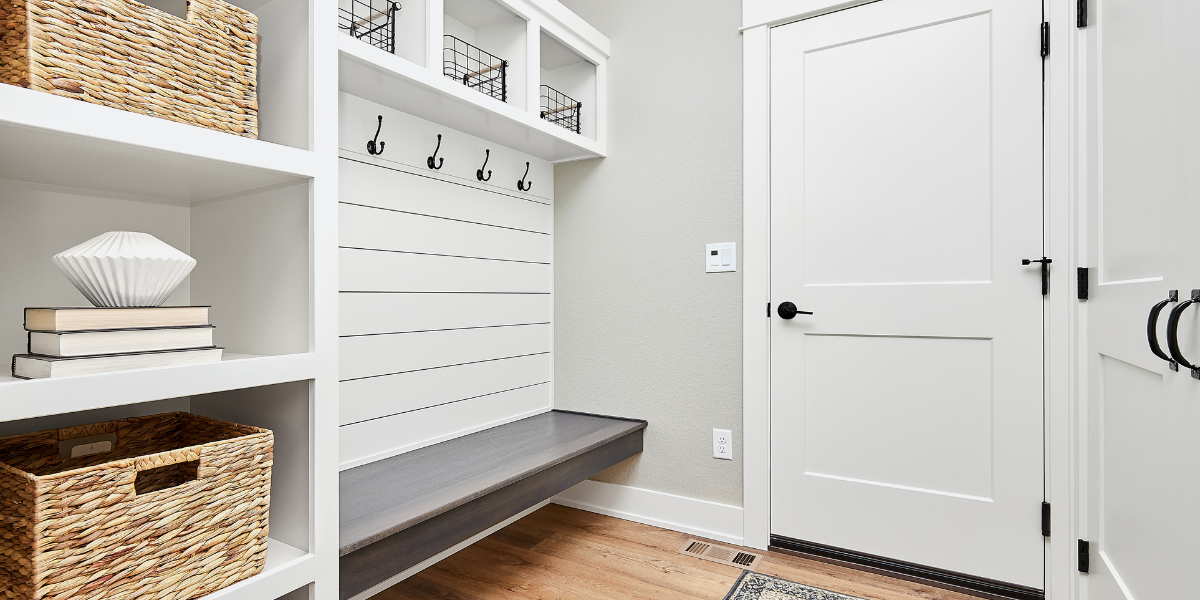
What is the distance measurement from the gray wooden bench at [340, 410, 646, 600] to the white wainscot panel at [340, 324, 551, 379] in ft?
0.90

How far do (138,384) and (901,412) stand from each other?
77.1 inches

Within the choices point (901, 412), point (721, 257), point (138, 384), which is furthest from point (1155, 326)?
point (138, 384)

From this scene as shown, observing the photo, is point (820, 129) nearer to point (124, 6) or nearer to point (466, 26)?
point (466, 26)

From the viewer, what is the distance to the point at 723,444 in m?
2.20

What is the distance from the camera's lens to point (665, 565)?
1.98 m

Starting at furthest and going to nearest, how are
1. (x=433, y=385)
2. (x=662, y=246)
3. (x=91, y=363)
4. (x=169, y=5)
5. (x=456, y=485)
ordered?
1. (x=662, y=246)
2. (x=433, y=385)
3. (x=456, y=485)
4. (x=169, y=5)
5. (x=91, y=363)

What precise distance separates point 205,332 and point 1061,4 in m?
2.26

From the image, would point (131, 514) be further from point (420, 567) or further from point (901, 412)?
point (901, 412)

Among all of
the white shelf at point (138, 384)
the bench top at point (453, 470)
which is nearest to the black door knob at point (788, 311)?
the bench top at point (453, 470)

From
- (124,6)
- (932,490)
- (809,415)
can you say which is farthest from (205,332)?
(932,490)

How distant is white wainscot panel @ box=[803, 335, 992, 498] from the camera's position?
1829 millimetres

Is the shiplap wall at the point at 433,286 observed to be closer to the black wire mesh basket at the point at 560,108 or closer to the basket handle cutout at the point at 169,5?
the black wire mesh basket at the point at 560,108

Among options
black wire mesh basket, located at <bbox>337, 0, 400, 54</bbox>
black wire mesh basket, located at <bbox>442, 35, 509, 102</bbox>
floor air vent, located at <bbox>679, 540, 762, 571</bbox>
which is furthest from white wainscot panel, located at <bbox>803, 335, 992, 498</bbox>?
black wire mesh basket, located at <bbox>337, 0, 400, 54</bbox>

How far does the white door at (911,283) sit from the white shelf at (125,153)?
1605mm
